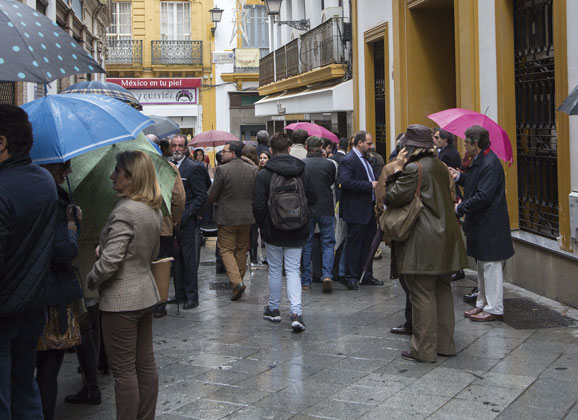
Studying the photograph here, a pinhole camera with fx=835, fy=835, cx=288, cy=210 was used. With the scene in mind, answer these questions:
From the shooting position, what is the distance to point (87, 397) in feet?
18.8

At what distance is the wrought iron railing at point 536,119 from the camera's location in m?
9.37

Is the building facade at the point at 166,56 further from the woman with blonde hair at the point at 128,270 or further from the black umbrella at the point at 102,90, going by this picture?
the woman with blonde hair at the point at 128,270

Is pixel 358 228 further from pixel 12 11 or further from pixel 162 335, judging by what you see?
pixel 12 11

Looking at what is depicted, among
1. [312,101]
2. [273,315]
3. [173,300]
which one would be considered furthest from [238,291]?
[312,101]

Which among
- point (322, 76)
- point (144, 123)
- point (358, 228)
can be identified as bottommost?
point (358, 228)

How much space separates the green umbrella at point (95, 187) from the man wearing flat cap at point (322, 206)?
173 inches

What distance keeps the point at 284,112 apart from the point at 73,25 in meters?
9.58

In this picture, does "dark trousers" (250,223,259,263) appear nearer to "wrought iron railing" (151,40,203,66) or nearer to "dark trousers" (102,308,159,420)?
"dark trousers" (102,308,159,420)

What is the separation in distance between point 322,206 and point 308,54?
40.1 ft

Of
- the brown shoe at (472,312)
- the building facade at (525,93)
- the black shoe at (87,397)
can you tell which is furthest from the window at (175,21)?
the black shoe at (87,397)

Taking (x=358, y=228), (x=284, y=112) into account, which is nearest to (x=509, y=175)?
(x=358, y=228)

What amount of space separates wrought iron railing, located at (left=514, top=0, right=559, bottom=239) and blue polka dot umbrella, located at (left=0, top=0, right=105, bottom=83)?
19.7 ft

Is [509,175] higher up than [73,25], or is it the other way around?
[73,25]

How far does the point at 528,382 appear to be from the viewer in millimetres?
6027
